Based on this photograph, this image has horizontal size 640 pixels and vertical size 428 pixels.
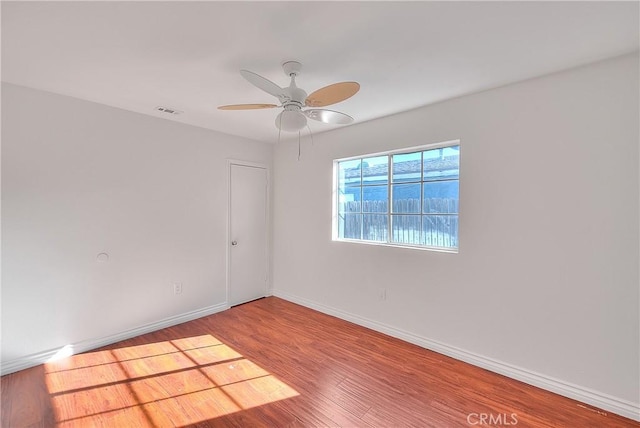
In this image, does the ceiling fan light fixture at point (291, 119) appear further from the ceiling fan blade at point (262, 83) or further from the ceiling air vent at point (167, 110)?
the ceiling air vent at point (167, 110)

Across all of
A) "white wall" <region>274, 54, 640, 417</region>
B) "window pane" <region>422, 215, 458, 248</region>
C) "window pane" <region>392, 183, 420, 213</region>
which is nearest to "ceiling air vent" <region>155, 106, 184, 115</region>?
"white wall" <region>274, 54, 640, 417</region>

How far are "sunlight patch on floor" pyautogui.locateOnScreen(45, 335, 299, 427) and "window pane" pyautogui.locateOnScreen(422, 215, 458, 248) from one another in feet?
6.33

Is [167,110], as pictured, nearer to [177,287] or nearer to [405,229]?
[177,287]

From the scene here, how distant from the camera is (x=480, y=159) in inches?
95.9

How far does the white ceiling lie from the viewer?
4.67 ft

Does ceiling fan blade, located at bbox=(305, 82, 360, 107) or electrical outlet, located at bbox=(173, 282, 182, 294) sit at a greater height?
ceiling fan blade, located at bbox=(305, 82, 360, 107)

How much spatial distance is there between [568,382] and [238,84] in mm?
3474

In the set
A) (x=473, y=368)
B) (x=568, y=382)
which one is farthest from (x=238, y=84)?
(x=568, y=382)

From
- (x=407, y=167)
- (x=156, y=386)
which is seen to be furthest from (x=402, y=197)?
(x=156, y=386)

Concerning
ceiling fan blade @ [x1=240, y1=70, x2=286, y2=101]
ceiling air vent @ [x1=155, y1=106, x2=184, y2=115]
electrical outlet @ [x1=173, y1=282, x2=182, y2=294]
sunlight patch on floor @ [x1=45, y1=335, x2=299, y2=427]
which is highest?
ceiling air vent @ [x1=155, y1=106, x2=184, y2=115]

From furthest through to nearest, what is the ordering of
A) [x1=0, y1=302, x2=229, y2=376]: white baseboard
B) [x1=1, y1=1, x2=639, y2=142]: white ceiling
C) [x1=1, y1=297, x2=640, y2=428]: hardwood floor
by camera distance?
[x1=0, y1=302, x2=229, y2=376]: white baseboard → [x1=1, y1=297, x2=640, y2=428]: hardwood floor → [x1=1, y1=1, x2=639, y2=142]: white ceiling

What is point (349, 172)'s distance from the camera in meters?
3.62

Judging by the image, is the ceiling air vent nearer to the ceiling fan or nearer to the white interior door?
the white interior door

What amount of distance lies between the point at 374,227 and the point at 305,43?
7.25 feet
